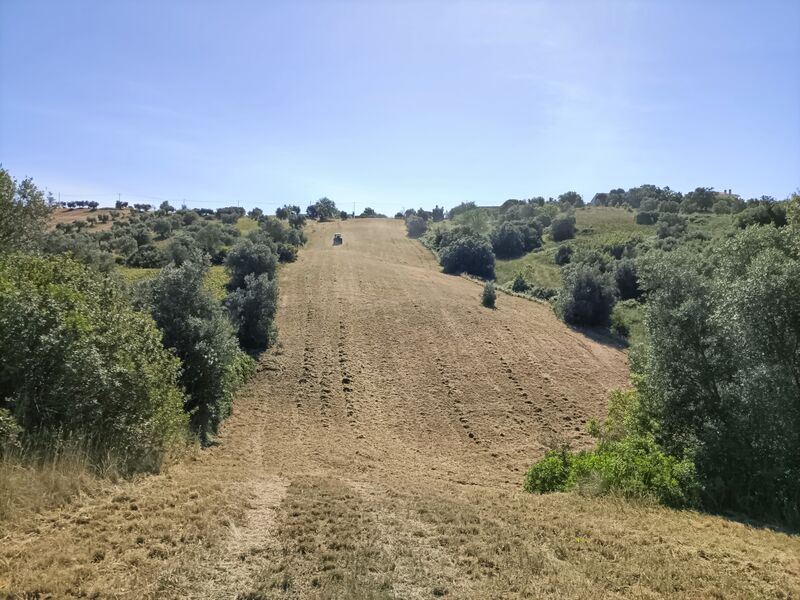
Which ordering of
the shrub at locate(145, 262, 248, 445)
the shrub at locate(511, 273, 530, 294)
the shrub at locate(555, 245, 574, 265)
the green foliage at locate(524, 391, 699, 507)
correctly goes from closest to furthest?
the green foliage at locate(524, 391, 699, 507) → the shrub at locate(145, 262, 248, 445) → the shrub at locate(511, 273, 530, 294) → the shrub at locate(555, 245, 574, 265)

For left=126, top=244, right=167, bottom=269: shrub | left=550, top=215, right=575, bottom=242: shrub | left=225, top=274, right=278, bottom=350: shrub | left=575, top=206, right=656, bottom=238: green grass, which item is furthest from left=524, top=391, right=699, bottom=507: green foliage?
left=575, top=206, right=656, bottom=238: green grass

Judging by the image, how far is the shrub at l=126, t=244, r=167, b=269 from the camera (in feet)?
172

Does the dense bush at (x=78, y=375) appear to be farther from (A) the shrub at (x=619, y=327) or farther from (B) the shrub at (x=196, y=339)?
(A) the shrub at (x=619, y=327)

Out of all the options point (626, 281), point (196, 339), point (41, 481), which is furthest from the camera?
point (626, 281)

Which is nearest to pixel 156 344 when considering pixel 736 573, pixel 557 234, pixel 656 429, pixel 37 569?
pixel 37 569

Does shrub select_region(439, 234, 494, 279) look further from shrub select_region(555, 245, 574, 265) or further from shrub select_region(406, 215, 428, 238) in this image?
shrub select_region(406, 215, 428, 238)

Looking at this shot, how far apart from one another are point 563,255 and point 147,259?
54.0 meters

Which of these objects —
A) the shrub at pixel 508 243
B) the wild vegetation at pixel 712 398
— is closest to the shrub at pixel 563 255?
the shrub at pixel 508 243

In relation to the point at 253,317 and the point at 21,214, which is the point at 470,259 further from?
the point at 21,214

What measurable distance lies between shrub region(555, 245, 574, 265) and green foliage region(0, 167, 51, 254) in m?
59.8

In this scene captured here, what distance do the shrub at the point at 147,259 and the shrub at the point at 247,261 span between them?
14.0 metres

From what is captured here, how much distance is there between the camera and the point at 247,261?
42.5m

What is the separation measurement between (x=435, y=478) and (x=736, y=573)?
396 inches

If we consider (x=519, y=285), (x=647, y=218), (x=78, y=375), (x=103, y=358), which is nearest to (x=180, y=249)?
(x=519, y=285)
